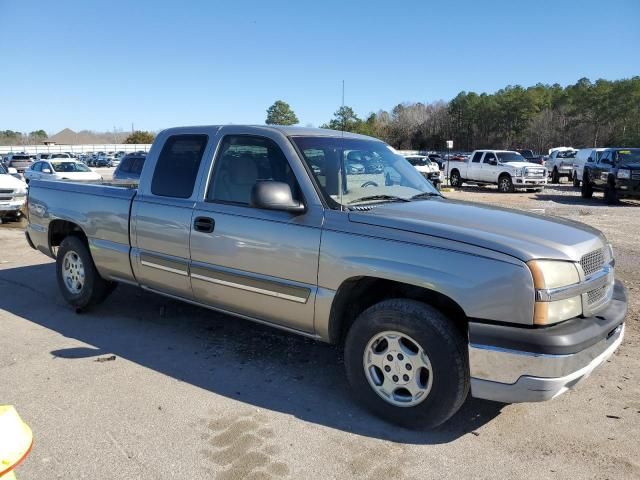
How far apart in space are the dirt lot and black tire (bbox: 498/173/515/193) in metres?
19.7

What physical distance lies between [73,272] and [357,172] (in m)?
3.42

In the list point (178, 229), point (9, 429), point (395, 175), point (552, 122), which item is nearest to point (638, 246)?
point (395, 175)

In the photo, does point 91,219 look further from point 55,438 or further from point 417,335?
point 417,335

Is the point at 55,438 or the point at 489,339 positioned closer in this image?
the point at 489,339

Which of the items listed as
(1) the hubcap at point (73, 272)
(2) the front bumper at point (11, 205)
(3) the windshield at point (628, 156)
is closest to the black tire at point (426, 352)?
(1) the hubcap at point (73, 272)

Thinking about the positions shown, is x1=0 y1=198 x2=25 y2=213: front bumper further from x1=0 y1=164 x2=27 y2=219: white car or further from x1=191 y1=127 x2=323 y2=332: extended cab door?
x1=191 y1=127 x2=323 y2=332: extended cab door

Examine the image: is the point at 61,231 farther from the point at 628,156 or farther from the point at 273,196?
the point at 628,156

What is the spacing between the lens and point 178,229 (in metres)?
4.39

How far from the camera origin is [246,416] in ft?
11.3

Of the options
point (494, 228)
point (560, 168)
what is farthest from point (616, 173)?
point (494, 228)

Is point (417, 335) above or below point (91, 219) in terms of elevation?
below

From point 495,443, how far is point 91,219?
4.17m

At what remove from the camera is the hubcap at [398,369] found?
3.23m

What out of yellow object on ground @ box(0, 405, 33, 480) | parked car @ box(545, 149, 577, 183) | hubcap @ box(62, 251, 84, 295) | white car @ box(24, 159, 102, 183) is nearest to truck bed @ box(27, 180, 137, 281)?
hubcap @ box(62, 251, 84, 295)
